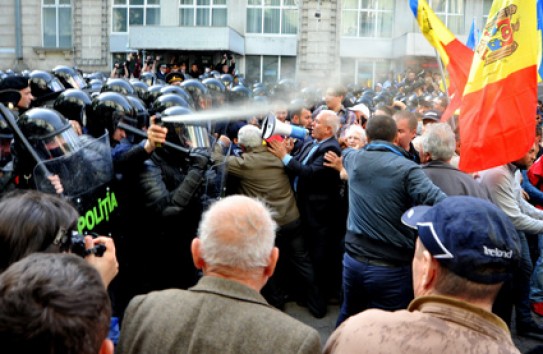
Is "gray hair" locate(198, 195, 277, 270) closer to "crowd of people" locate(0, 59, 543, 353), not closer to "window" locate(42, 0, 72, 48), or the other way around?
"crowd of people" locate(0, 59, 543, 353)

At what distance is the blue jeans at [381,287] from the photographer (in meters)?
4.01

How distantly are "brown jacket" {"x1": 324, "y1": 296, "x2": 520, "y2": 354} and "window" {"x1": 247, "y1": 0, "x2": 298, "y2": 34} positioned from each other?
3057cm

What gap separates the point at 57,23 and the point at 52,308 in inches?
1358

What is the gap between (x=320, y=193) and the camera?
5.67 m

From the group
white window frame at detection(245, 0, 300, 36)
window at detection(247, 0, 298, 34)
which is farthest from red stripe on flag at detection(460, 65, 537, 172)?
window at detection(247, 0, 298, 34)

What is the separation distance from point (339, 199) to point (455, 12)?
29602 millimetres

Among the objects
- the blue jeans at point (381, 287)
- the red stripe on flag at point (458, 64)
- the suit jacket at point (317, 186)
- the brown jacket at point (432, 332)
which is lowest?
the blue jeans at point (381, 287)

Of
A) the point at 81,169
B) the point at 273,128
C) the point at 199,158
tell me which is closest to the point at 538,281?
the point at 273,128

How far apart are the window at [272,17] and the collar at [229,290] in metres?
30.4

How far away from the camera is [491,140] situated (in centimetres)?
451

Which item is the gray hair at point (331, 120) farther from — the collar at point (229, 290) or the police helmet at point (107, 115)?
the collar at point (229, 290)

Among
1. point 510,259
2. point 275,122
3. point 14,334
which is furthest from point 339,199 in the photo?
point 14,334

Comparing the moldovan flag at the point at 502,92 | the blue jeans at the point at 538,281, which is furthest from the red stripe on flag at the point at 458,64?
the blue jeans at the point at 538,281

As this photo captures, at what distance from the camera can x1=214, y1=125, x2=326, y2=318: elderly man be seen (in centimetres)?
548
